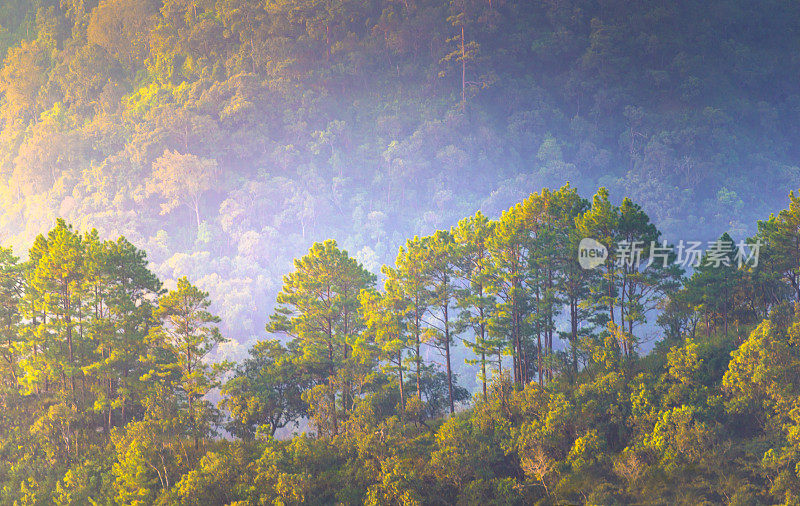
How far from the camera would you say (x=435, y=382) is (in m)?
48.8

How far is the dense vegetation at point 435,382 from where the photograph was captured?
100ft

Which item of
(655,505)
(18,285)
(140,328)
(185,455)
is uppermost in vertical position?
(18,285)

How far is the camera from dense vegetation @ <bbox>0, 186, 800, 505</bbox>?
30.5 meters

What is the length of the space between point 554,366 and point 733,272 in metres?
13.5

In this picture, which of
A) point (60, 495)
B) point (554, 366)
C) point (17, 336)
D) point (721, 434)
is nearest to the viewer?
point (721, 434)

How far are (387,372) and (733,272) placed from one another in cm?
2445

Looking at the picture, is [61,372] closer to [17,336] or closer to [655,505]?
[17,336]

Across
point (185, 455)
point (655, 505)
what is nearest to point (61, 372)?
point (185, 455)

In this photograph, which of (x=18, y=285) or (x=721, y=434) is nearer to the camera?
(x=721, y=434)

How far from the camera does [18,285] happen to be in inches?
1827

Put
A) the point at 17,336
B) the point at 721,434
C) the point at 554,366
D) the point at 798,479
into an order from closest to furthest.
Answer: the point at 798,479
the point at 721,434
the point at 554,366
the point at 17,336

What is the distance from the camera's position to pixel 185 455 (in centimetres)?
3631

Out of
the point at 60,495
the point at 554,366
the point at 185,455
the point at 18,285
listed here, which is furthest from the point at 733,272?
the point at 18,285

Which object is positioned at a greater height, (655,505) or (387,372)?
(387,372)
